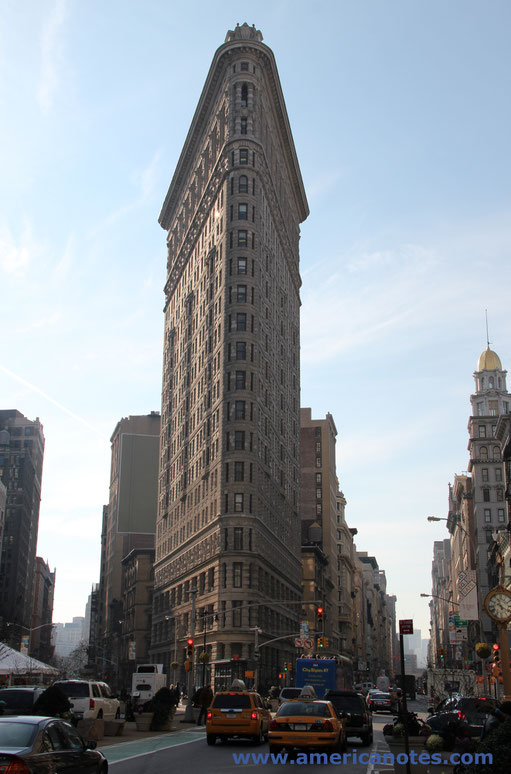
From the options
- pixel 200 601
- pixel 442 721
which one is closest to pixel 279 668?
pixel 200 601

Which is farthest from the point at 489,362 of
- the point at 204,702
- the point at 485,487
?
the point at 204,702

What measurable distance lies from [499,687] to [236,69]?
76128 millimetres

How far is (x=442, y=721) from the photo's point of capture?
24.3 m

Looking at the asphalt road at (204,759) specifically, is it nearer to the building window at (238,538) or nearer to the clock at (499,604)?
the clock at (499,604)

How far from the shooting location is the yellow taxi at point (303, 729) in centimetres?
2256

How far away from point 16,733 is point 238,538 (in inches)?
2854

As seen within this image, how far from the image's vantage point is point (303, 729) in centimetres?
2270

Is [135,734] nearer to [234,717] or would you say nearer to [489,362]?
[234,717]

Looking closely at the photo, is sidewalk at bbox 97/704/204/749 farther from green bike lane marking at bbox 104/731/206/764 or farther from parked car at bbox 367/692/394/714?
parked car at bbox 367/692/394/714

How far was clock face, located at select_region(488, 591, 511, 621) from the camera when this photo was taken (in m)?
28.4

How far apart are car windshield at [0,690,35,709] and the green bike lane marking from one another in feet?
11.3

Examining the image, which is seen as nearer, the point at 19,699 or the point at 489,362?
the point at 19,699

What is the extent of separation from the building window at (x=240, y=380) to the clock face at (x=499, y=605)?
2406 inches

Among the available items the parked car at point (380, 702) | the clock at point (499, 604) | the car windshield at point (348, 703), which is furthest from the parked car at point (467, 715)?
the parked car at point (380, 702)
